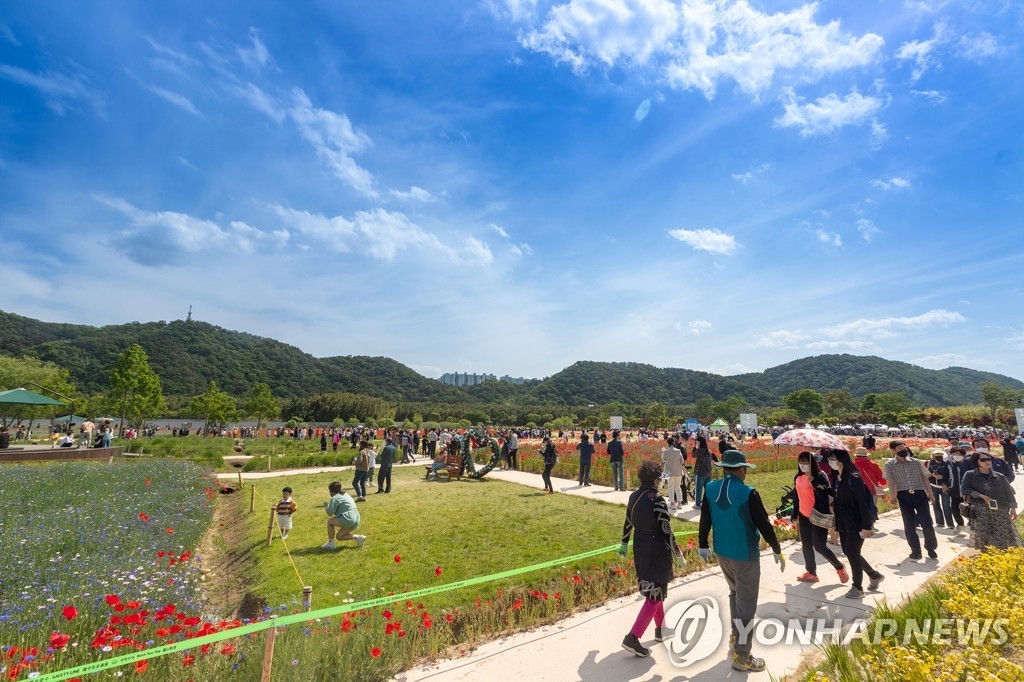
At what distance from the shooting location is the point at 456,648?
4.77m

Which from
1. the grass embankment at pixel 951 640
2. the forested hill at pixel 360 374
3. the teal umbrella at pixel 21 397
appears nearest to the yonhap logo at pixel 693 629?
the grass embankment at pixel 951 640

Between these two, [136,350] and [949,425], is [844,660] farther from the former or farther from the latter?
[949,425]

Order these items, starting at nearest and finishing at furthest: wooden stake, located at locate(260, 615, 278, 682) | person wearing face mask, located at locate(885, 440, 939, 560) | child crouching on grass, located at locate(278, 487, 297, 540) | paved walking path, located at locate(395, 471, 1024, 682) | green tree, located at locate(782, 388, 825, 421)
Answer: wooden stake, located at locate(260, 615, 278, 682) → paved walking path, located at locate(395, 471, 1024, 682) → person wearing face mask, located at locate(885, 440, 939, 560) → child crouching on grass, located at locate(278, 487, 297, 540) → green tree, located at locate(782, 388, 825, 421)

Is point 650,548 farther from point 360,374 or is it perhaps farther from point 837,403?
point 360,374

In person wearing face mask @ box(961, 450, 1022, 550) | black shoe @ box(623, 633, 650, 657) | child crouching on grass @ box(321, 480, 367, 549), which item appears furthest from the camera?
child crouching on grass @ box(321, 480, 367, 549)

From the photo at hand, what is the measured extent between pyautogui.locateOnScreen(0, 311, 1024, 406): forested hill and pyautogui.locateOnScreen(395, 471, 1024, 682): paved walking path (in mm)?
68925

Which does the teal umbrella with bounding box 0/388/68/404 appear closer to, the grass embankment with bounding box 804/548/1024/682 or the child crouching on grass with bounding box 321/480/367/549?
the child crouching on grass with bounding box 321/480/367/549

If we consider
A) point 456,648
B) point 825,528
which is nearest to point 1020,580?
point 825,528

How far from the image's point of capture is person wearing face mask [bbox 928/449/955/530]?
30.5ft

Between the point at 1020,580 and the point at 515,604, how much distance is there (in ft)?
→ 16.8

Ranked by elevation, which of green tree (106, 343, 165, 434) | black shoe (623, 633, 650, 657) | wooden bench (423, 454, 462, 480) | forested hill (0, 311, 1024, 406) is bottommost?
black shoe (623, 633, 650, 657)

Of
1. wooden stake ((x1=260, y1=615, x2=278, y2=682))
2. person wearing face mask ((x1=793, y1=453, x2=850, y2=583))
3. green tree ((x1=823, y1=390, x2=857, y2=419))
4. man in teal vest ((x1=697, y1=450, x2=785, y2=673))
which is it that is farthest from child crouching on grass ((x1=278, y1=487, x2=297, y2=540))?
green tree ((x1=823, y1=390, x2=857, y2=419))

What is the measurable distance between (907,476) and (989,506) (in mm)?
981

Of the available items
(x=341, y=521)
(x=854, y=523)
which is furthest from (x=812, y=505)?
(x=341, y=521)
